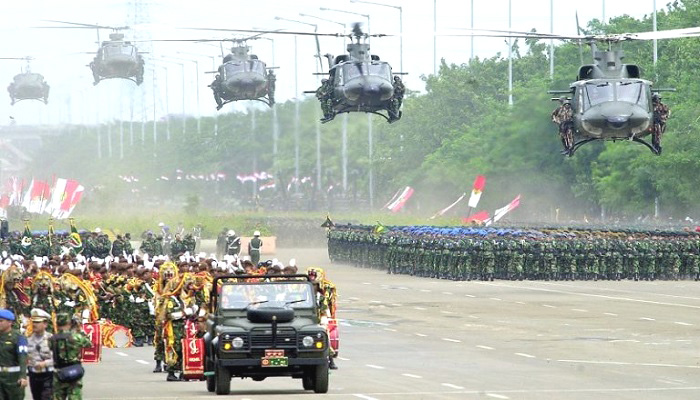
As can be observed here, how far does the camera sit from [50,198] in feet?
266

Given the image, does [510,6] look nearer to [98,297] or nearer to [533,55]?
[533,55]

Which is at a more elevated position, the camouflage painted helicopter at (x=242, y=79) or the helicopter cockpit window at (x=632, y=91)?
the camouflage painted helicopter at (x=242, y=79)

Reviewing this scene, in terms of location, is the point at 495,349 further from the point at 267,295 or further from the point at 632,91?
the point at 632,91

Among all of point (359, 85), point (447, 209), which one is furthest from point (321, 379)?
point (447, 209)

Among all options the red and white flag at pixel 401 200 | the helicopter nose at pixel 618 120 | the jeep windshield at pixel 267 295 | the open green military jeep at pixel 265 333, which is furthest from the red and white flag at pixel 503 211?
the open green military jeep at pixel 265 333

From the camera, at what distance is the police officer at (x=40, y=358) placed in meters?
17.4

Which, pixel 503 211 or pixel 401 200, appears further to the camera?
pixel 401 200

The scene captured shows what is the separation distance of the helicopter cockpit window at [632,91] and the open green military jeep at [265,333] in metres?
14.3

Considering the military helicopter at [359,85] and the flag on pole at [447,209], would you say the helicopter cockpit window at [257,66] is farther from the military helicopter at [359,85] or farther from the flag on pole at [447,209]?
the flag on pole at [447,209]

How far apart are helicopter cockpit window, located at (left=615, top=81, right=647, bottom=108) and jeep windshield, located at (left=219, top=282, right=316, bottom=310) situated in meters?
14.4

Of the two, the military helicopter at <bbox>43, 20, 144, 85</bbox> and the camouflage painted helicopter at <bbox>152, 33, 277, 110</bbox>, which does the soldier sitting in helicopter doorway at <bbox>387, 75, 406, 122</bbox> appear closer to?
the camouflage painted helicopter at <bbox>152, 33, 277, 110</bbox>

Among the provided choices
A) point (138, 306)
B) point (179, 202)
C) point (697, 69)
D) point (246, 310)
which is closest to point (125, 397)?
point (246, 310)

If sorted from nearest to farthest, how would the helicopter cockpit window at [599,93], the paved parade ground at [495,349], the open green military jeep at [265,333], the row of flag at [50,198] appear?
the open green military jeep at [265,333], the paved parade ground at [495,349], the helicopter cockpit window at [599,93], the row of flag at [50,198]

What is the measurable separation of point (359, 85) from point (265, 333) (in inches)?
679
